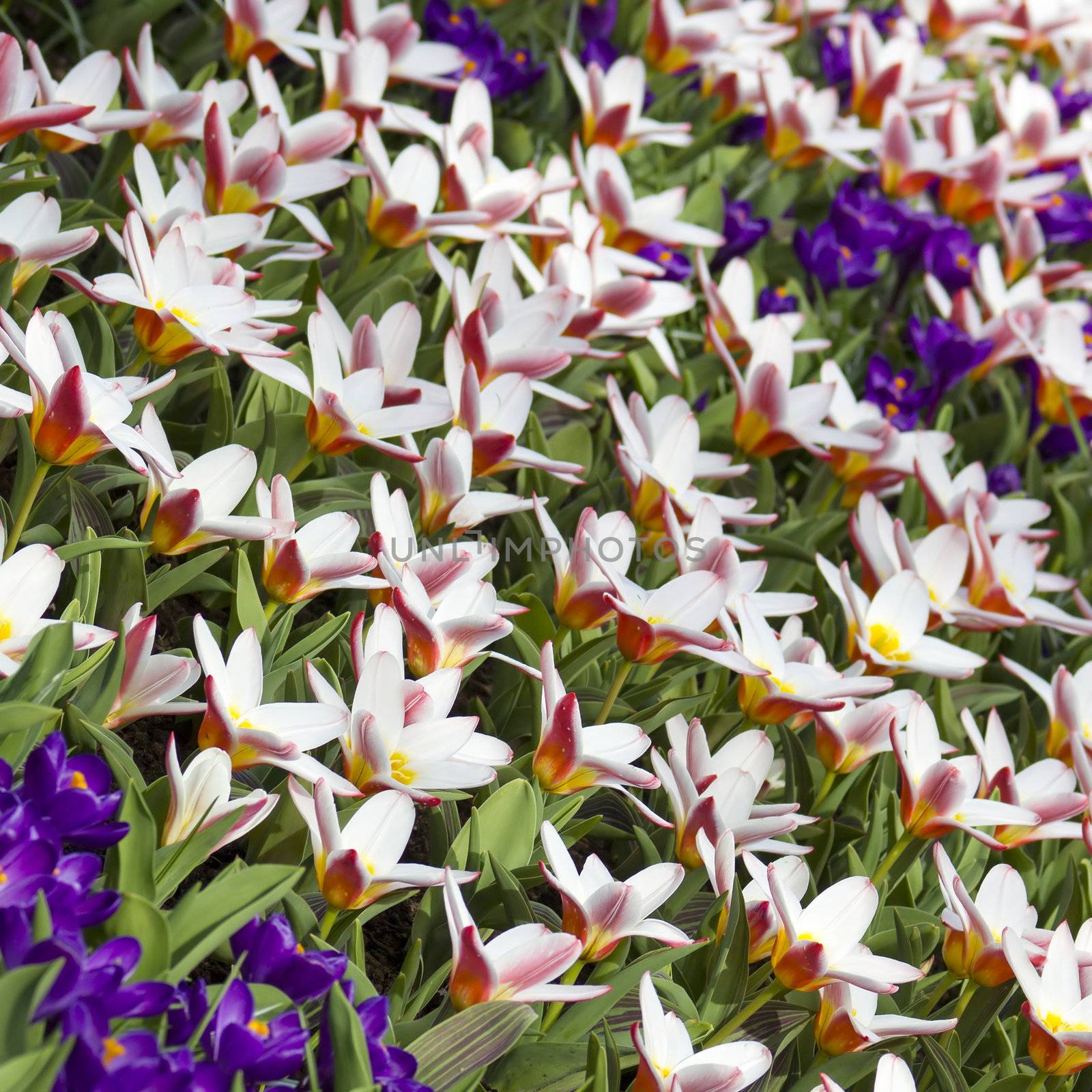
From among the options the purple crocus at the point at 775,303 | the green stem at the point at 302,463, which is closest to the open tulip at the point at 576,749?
the green stem at the point at 302,463

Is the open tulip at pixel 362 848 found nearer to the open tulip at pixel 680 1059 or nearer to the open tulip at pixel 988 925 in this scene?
the open tulip at pixel 680 1059

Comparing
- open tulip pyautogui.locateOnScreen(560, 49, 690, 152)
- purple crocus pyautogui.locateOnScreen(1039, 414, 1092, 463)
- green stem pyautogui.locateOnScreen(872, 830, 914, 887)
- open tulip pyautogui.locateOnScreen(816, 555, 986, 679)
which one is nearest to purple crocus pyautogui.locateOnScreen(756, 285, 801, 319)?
open tulip pyautogui.locateOnScreen(560, 49, 690, 152)

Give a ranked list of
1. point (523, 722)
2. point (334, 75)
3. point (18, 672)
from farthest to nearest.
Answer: point (334, 75) → point (523, 722) → point (18, 672)

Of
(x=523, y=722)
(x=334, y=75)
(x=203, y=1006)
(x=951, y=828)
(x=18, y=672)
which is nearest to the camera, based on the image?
(x=203, y=1006)

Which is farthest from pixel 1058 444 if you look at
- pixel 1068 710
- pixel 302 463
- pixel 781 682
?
pixel 302 463

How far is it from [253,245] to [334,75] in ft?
1.45

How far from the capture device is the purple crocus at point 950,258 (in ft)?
6.73

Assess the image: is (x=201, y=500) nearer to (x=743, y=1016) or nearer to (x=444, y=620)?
(x=444, y=620)

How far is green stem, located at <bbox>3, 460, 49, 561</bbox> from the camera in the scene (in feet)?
3.21

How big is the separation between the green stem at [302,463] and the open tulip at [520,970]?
50 centimetres

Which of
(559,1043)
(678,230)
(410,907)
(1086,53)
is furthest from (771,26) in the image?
(559,1043)

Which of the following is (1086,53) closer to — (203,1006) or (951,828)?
(951,828)

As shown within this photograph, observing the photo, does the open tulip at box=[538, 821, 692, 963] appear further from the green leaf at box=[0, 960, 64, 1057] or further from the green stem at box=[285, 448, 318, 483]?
the green stem at box=[285, 448, 318, 483]

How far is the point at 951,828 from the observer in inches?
43.1
